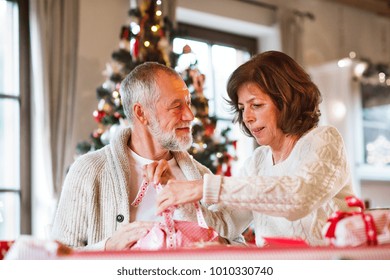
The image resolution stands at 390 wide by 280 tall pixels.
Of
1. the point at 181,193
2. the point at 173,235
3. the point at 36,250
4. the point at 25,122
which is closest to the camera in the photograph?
the point at 36,250

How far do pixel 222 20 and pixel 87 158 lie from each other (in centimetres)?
424

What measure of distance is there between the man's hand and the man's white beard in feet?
1.46

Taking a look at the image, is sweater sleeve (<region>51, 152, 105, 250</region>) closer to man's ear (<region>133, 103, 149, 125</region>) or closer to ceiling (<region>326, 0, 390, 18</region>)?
man's ear (<region>133, 103, 149, 125</region>)

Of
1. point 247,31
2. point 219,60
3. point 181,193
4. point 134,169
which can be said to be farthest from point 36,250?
point 247,31

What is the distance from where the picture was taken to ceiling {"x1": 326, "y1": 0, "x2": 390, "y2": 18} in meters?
7.27

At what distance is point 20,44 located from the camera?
482 centimetres

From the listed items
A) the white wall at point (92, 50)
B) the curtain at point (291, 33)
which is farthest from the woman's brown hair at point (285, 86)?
the curtain at point (291, 33)

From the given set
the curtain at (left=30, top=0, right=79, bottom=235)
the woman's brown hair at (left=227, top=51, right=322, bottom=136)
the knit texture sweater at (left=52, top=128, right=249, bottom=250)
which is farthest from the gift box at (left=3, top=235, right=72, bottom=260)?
the curtain at (left=30, top=0, right=79, bottom=235)

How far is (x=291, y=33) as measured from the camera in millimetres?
6508

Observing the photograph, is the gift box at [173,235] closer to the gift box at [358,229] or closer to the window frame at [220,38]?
the gift box at [358,229]

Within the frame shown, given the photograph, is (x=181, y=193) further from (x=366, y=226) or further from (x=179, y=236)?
(x=366, y=226)

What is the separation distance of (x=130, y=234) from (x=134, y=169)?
1.47ft
